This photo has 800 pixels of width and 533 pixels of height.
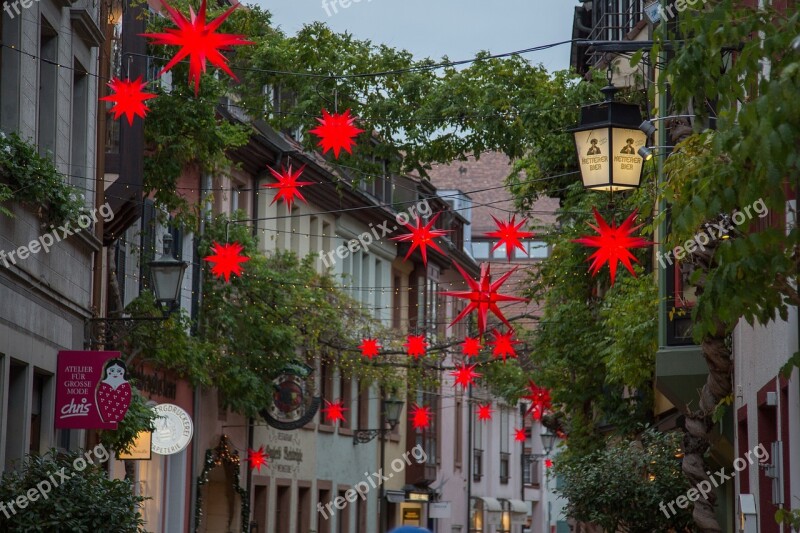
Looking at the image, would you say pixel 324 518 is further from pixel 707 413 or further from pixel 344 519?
pixel 707 413

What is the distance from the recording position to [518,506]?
2534 inches

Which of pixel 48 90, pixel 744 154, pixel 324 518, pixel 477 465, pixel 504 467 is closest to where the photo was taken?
pixel 744 154

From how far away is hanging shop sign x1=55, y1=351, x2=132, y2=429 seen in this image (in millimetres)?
15750

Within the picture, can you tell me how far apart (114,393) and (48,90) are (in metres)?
3.45

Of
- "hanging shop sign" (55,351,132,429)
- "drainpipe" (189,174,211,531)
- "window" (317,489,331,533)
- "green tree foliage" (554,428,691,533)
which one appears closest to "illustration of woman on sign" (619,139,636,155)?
"green tree foliage" (554,428,691,533)

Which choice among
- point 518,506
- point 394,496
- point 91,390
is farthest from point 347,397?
point 91,390

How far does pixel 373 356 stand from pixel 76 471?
62.0 ft

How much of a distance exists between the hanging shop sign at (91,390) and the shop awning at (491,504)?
42.7m

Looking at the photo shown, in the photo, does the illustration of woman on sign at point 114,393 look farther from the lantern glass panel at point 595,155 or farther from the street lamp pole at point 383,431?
the street lamp pole at point 383,431

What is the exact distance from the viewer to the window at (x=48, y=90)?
16.3 metres

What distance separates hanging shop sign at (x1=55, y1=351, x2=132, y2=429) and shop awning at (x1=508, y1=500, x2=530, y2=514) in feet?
158

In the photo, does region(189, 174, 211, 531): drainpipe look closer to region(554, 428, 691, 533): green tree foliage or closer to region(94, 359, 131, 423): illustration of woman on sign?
region(554, 428, 691, 533): green tree foliage

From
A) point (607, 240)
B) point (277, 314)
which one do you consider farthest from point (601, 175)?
point (277, 314)

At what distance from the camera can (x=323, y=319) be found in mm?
30375
